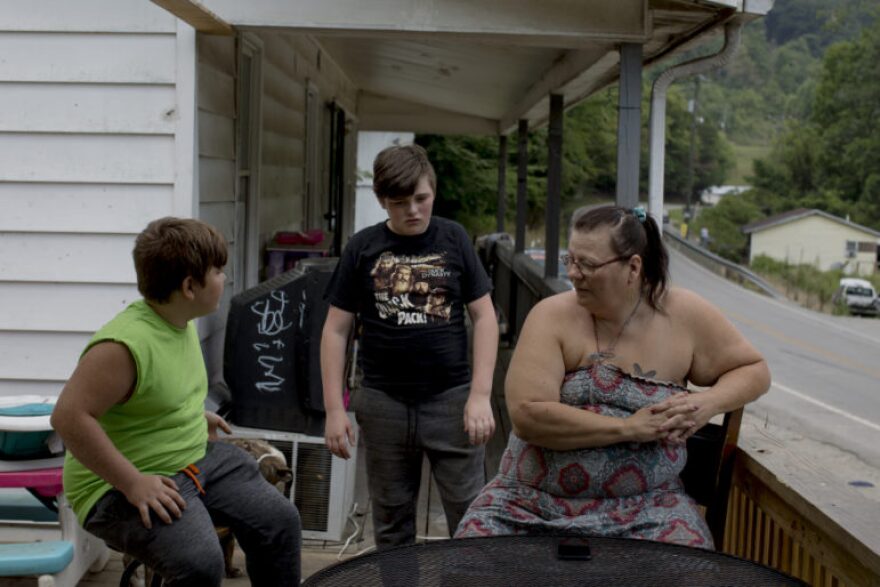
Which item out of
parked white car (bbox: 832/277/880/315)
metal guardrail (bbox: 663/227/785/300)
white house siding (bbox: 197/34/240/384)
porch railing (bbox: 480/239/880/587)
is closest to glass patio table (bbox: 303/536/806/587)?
porch railing (bbox: 480/239/880/587)

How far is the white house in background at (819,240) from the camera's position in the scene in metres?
73.8

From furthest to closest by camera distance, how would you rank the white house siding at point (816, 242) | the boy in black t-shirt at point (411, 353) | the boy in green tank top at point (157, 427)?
the white house siding at point (816, 242) → the boy in black t-shirt at point (411, 353) → the boy in green tank top at point (157, 427)

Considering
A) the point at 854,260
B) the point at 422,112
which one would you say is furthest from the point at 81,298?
the point at 854,260

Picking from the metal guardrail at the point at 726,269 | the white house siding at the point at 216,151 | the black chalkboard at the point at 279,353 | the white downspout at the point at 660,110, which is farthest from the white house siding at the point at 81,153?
the metal guardrail at the point at 726,269

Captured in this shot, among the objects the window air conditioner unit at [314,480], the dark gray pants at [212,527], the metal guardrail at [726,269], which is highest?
the dark gray pants at [212,527]

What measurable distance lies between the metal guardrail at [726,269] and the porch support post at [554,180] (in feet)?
126

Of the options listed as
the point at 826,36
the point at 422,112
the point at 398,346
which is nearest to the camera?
the point at 398,346

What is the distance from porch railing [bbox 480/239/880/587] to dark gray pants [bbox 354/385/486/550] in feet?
2.50

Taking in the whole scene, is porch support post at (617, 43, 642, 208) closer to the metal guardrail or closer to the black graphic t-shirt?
→ the black graphic t-shirt

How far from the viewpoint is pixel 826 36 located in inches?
4459

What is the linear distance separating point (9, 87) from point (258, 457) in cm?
187

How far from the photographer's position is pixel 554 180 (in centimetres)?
804

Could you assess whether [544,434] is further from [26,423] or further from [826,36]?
[826,36]

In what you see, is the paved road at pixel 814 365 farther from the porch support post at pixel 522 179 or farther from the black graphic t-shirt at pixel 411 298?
the black graphic t-shirt at pixel 411 298
